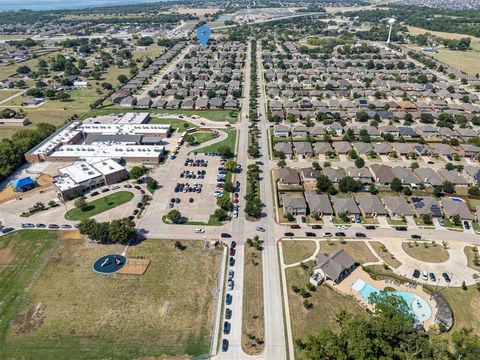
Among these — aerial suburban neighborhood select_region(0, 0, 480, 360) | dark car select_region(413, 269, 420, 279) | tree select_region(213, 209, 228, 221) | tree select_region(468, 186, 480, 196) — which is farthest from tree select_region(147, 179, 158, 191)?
tree select_region(468, 186, 480, 196)

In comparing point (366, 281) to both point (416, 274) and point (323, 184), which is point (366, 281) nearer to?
point (416, 274)

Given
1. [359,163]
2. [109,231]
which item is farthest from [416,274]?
[109,231]

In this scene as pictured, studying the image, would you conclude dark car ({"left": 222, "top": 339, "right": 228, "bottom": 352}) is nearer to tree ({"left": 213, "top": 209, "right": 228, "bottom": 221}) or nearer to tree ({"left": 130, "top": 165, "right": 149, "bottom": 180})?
tree ({"left": 213, "top": 209, "right": 228, "bottom": 221})

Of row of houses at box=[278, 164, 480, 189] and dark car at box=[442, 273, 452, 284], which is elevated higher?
row of houses at box=[278, 164, 480, 189]

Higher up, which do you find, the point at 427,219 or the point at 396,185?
the point at 396,185

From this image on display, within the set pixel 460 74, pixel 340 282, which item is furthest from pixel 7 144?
pixel 460 74
